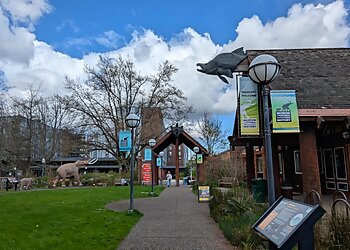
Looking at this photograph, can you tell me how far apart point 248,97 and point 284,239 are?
5762 millimetres

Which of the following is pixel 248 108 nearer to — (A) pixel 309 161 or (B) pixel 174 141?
(A) pixel 309 161

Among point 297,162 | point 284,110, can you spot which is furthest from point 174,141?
point 284,110

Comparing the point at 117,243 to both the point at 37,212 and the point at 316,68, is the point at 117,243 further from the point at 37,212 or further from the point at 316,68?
the point at 316,68

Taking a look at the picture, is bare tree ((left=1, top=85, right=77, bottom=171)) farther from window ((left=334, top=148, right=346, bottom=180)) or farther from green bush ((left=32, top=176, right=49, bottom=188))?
window ((left=334, top=148, right=346, bottom=180))

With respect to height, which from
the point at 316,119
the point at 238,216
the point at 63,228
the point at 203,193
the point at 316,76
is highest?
the point at 316,76

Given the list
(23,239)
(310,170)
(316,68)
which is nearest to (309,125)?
(310,170)

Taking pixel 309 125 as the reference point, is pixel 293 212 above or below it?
below

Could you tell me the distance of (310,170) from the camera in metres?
10.5

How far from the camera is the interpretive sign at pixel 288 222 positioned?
3473 millimetres

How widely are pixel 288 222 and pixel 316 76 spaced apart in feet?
34.9

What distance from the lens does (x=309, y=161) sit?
10.5m

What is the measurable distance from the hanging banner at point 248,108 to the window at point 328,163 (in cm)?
772

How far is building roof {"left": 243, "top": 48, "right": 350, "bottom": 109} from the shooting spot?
11211 millimetres

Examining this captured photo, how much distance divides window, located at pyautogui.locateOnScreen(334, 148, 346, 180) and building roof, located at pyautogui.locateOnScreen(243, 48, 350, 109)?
3.12 m
